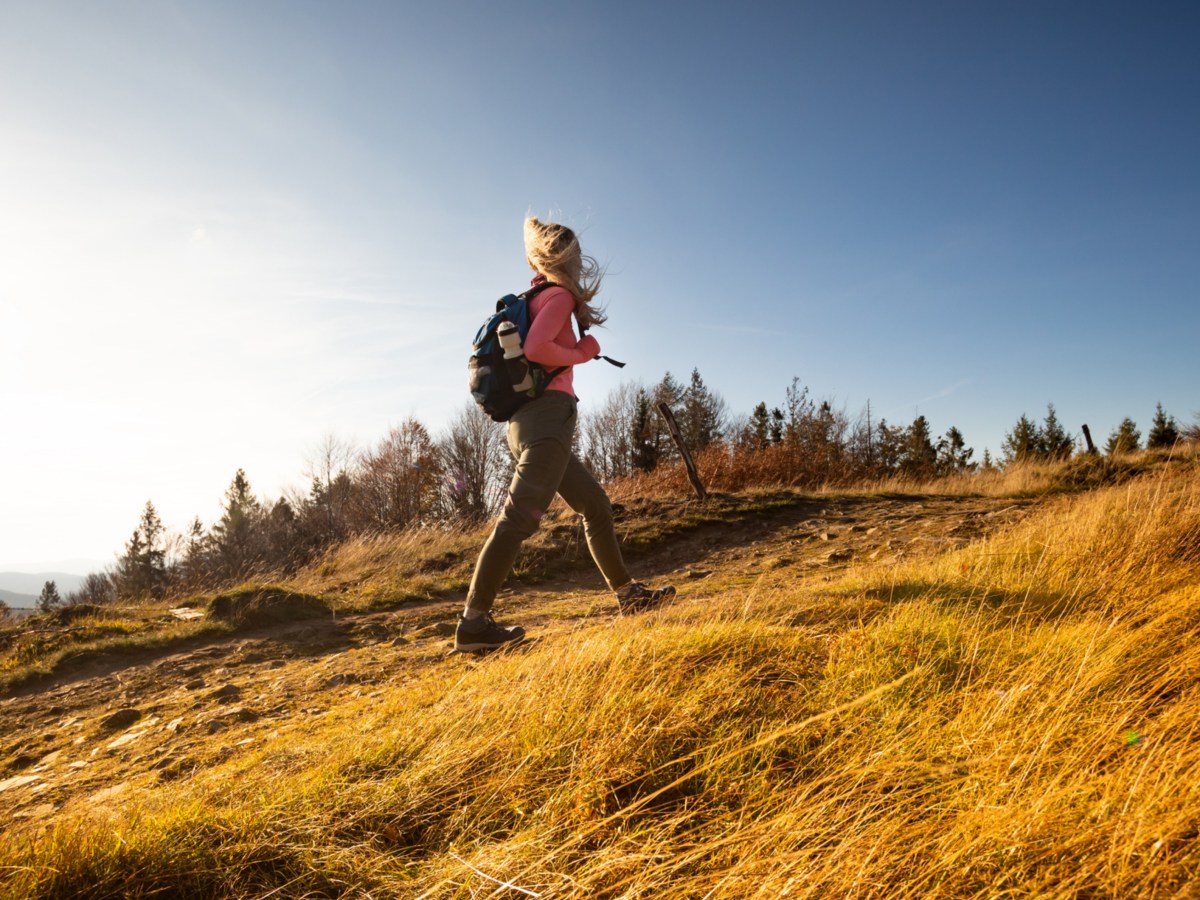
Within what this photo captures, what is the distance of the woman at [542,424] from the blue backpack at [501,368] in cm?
5

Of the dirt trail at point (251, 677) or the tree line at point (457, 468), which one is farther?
the tree line at point (457, 468)

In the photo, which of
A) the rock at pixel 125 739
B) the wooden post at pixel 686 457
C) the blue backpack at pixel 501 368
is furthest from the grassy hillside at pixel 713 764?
the wooden post at pixel 686 457

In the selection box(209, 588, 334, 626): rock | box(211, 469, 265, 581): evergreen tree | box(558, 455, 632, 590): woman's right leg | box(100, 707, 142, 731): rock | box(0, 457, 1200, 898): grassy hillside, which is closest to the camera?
box(0, 457, 1200, 898): grassy hillside

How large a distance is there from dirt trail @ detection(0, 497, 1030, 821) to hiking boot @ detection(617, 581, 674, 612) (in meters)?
0.37

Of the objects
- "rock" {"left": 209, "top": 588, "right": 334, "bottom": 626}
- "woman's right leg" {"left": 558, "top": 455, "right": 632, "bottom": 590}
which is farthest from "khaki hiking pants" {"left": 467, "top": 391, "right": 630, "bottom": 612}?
"rock" {"left": 209, "top": 588, "right": 334, "bottom": 626}

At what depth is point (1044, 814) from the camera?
1141 millimetres

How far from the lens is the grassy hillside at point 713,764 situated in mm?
1140

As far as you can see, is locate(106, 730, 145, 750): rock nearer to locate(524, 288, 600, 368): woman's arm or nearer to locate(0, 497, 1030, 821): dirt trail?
locate(0, 497, 1030, 821): dirt trail

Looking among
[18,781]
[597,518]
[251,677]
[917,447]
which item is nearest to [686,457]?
[597,518]

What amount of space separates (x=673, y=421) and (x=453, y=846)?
940cm

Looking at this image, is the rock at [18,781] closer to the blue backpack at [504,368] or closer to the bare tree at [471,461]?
the blue backpack at [504,368]

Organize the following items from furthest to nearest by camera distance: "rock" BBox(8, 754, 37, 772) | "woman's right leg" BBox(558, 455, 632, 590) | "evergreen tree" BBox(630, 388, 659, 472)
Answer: "evergreen tree" BBox(630, 388, 659, 472)
"woman's right leg" BBox(558, 455, 632, 590)
"rock" BBox(8, 754, 37, 772)

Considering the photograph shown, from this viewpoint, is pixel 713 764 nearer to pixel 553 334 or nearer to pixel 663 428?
pixel 553 334

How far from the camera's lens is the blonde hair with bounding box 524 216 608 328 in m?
3.27
